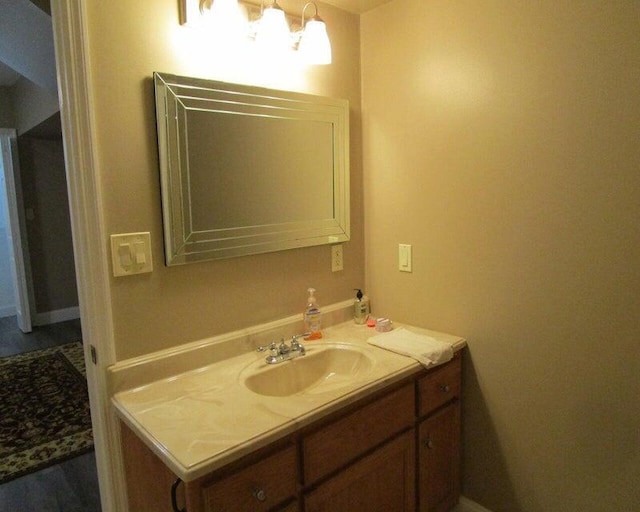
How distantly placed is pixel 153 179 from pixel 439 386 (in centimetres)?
120

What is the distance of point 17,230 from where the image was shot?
14.5 ft

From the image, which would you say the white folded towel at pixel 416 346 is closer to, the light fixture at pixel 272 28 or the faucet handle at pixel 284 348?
the faucet handle at pixel 284 348

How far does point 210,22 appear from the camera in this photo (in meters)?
1.38

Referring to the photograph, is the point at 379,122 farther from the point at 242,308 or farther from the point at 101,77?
the point at 101,77

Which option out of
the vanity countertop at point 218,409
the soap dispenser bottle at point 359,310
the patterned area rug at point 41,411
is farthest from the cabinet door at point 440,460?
the patterned area rug at point 41,411

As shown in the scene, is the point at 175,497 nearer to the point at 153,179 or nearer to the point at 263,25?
the point at 153,179

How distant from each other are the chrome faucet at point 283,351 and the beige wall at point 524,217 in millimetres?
552

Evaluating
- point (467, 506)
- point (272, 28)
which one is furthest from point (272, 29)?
point (467, 506)

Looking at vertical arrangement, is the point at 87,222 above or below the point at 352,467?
above

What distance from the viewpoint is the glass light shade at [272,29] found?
1.47m

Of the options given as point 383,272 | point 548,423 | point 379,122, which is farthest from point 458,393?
point 379,122

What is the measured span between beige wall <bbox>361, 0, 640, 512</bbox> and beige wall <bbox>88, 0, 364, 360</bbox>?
1.60 ft

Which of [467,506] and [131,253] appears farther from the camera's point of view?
[467,506]

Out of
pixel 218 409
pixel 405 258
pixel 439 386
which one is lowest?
pixel 439 386
